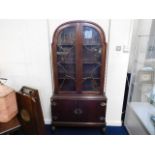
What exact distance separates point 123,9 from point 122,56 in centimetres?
176

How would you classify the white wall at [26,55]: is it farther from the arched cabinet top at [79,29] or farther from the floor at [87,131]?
the floor at [87,131]

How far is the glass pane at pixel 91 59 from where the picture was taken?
178 cm

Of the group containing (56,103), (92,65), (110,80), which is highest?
(92,65)

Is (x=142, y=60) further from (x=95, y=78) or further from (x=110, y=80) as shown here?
(x=95, y=78)

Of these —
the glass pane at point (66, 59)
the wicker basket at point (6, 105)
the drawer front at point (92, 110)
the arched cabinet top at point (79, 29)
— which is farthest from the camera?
the drawer front at point (92, 110)

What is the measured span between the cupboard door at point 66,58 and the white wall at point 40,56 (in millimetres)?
174

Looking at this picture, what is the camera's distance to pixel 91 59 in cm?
188

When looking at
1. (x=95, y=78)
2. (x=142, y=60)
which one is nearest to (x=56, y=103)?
(x=95, y=78)

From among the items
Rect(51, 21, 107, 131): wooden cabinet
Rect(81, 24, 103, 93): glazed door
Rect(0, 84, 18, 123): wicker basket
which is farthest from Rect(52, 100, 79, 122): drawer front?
Rect(0, 84, 18, 123): wicker basket

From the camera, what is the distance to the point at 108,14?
0.27 meters

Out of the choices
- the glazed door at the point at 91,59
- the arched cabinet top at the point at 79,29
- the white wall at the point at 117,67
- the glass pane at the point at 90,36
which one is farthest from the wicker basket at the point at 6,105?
the white wall at the point at 117,67

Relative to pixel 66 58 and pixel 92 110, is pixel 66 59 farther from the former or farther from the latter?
pixel 92 110

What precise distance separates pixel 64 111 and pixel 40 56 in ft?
2.76

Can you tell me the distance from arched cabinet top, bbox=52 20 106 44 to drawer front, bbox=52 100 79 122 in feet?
2.68
